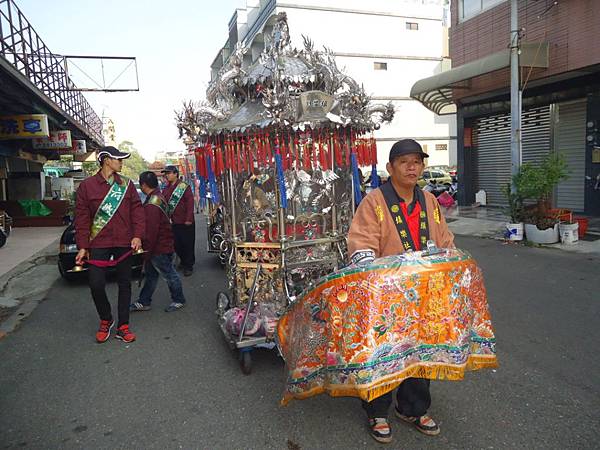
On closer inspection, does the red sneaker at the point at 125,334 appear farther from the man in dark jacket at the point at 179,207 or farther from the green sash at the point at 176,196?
the green sash at the point at 176,196

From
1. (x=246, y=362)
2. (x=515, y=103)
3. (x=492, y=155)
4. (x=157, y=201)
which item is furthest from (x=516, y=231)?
(x=246, y=362)

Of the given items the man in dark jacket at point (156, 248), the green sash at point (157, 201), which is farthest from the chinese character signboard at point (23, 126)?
the green sash at point (157, 201)

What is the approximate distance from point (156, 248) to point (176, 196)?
2.12m

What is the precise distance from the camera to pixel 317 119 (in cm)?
380

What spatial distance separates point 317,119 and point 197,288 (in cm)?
357

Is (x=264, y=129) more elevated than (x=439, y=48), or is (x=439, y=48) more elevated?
(x=439, y=48)

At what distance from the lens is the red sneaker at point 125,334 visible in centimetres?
434

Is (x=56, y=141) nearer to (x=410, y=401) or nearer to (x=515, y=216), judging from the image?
(x=515, y=216)

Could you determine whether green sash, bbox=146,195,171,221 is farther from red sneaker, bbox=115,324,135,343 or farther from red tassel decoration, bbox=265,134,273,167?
red tassel decoration, bbox=265,134,273,167

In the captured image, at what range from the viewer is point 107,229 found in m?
4.20

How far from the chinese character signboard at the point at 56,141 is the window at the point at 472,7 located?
1231 cm

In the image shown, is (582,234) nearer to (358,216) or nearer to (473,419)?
(473,419)

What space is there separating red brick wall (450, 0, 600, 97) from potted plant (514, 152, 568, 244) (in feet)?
9.55

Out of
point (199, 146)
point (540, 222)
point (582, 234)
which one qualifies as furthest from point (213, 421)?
point (582, 234)
